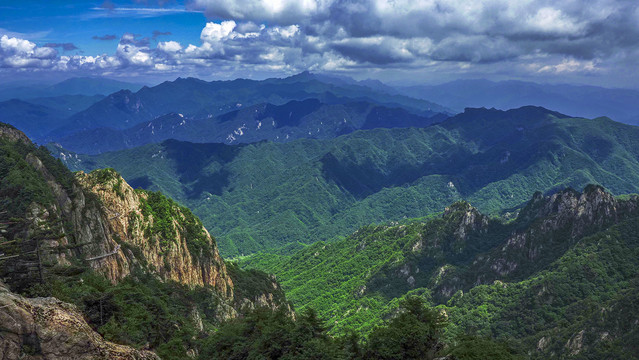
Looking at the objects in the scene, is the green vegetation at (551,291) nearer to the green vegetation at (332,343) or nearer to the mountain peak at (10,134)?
the green vegetation at (332,343)

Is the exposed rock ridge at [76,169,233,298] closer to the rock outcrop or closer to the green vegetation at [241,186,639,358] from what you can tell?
the green vegetation at [241,186,639,358]

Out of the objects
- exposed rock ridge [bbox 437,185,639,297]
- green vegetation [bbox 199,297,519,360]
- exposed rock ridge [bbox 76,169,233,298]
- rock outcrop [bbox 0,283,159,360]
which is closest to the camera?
rock outcrop [bbox 0,283,159,360]

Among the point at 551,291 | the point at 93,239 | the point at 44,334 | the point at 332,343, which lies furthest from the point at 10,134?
→ the point at 551,291

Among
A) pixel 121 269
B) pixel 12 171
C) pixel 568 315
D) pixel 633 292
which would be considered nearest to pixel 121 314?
pixel 121 269

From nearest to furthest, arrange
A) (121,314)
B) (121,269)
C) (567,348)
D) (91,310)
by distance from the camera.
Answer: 1. (91,310)
2. (121,314)
3. (121,269)
4. (567,348)

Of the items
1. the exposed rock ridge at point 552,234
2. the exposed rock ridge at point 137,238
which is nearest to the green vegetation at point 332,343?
the exposed rock ridge at point 137,238

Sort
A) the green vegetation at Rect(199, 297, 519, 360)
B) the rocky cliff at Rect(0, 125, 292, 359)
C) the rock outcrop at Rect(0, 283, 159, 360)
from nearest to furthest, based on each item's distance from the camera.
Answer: the rock outcrop at Rect(0, 283, 159, 360), the rocky cliff at Rect(0, 125, 292, 359), the green vegetation at Rect(199, 297, 519, 360)

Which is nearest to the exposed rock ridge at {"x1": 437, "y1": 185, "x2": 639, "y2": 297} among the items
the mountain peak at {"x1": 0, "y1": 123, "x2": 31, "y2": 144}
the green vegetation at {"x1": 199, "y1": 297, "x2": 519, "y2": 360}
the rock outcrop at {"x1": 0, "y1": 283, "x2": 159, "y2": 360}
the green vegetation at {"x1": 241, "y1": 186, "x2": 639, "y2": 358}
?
the green vegetation at {"x1": 241, "y1": 186, "x2": 639, "y2": 358}

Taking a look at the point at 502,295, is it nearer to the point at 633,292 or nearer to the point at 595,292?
the point at 595,292

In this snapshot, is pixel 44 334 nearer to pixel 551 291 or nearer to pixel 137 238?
pixel 137 238
